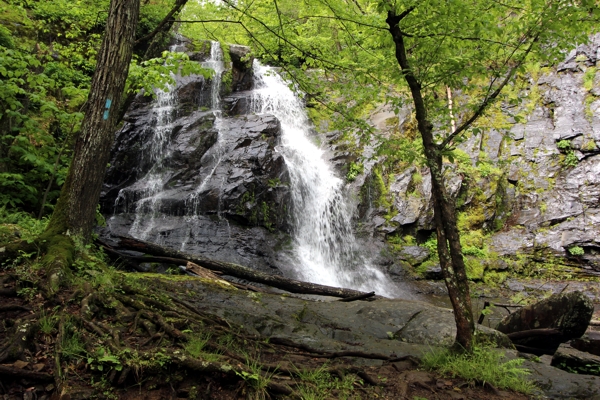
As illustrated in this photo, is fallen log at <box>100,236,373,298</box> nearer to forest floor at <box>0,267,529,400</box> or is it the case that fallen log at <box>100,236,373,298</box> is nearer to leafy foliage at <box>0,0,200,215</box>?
leafy foliage at <box>0,0,200,215</box>

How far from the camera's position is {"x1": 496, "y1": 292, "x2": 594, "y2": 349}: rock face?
4633 mm

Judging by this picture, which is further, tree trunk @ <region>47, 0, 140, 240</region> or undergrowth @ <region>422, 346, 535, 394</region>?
tree trunk @ <region>47, 0, 140, 240</region>

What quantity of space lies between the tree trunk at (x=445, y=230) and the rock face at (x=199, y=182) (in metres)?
7.40

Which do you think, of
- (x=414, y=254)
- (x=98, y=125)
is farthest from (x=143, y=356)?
(x=414, y=254)

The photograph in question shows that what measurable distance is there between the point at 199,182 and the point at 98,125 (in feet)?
27.8

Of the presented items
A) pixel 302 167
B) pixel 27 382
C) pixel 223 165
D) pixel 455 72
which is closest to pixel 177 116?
pixel 223 165

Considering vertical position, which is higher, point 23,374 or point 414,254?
point 414,254

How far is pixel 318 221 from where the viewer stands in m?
13.8

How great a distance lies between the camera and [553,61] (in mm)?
4219

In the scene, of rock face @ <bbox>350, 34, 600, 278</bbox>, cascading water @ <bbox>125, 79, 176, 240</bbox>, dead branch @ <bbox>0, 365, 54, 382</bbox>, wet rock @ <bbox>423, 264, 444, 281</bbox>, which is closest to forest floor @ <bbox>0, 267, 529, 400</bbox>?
dead branch @ <bbox>0, 365, 54, 382</bbox>

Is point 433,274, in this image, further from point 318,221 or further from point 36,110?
point 36,110

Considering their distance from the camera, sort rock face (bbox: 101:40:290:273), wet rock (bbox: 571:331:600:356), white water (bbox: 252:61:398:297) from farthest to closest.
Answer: white water (bbox: 252:61:398:297) → rock face (bbox: 101:40:290:273) → wet rock (bbox: 571:331:600:356)

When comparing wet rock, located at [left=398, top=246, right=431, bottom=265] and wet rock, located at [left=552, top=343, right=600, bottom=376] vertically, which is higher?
wet rock, located at [left=398, top=246, right=431, bottom=265]

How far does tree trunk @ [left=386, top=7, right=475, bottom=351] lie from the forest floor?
72 cm
